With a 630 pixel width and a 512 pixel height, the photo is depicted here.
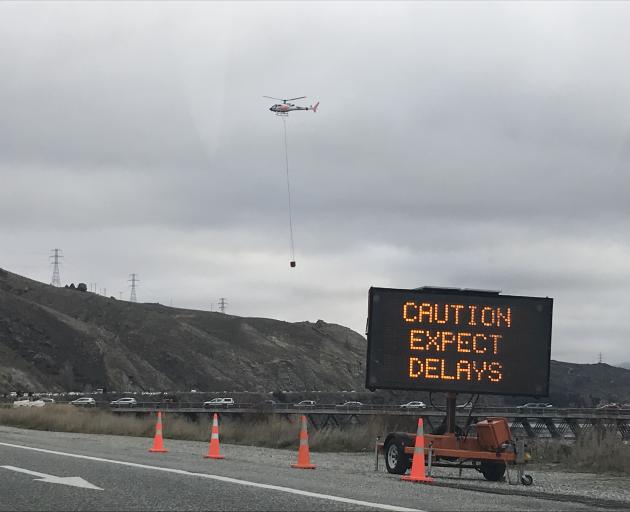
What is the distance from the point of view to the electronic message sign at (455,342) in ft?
60.4

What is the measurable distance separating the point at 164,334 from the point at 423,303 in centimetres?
14213

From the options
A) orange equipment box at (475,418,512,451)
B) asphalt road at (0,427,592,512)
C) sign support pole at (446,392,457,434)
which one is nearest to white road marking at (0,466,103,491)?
asphalt road at (0,427,592,512)

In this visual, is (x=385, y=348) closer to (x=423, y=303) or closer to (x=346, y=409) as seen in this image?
(x=423, y=303)

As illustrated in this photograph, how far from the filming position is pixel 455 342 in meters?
18.6

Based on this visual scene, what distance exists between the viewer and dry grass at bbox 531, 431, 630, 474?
20578mm

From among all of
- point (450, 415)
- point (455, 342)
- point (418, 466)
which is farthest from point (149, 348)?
point (418, 466)

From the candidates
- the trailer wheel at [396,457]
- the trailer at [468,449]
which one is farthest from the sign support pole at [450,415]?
the trailer wheel at [396,457]

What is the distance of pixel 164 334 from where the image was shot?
157750 millimetres

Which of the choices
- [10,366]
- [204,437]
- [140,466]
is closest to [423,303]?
[140,466]

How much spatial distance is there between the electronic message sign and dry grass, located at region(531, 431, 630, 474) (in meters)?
3.21

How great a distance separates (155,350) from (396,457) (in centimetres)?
13369

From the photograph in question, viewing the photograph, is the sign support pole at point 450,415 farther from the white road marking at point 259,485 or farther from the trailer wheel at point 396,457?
the white road marking at point 259,485

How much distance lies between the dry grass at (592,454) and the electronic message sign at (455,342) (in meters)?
3.21

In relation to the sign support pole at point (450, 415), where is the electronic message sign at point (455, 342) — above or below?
above
